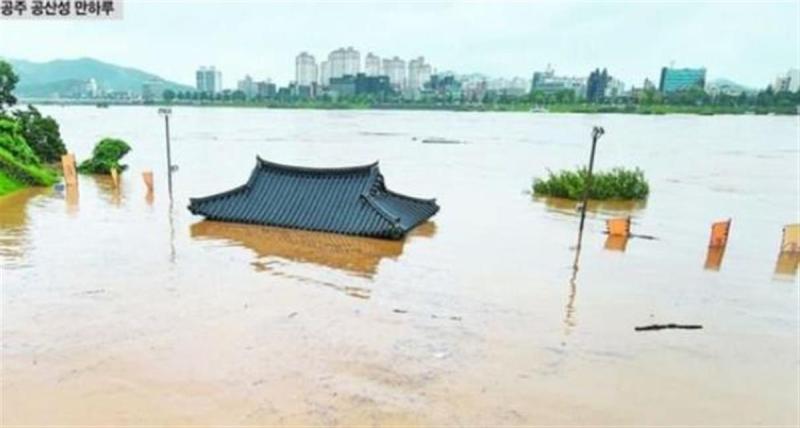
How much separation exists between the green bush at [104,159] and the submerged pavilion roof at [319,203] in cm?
1303

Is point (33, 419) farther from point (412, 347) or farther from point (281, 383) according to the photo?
A: point (412, 347)

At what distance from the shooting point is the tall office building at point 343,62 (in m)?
178

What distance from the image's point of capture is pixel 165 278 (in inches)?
455

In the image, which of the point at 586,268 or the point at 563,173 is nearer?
the point at 586,268

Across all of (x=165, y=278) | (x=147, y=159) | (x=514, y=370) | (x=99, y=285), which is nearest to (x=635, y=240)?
(x=514, y=370)

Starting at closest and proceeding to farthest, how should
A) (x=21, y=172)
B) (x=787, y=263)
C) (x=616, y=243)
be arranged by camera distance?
(x=787, y=263) < (x=616, y=243) < (x=21, y=172)

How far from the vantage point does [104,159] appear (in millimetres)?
27547

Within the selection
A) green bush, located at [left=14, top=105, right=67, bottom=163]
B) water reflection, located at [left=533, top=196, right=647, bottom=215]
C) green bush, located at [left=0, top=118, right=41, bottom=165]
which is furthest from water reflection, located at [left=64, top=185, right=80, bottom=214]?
water reflection, located at [left=533, top=196, right=647, bottom=215]

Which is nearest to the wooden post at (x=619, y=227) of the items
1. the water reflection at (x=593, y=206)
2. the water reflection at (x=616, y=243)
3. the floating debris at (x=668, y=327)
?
the water reflection at (x=616, y=243)

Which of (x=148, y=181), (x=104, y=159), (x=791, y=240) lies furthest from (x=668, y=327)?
(x=104, y=159)

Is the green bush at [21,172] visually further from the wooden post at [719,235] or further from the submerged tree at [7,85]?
the wooden post at [719,235]

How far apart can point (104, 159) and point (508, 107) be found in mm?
113825

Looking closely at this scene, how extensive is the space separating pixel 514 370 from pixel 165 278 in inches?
279

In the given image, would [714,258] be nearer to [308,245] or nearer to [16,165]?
[308,245]
